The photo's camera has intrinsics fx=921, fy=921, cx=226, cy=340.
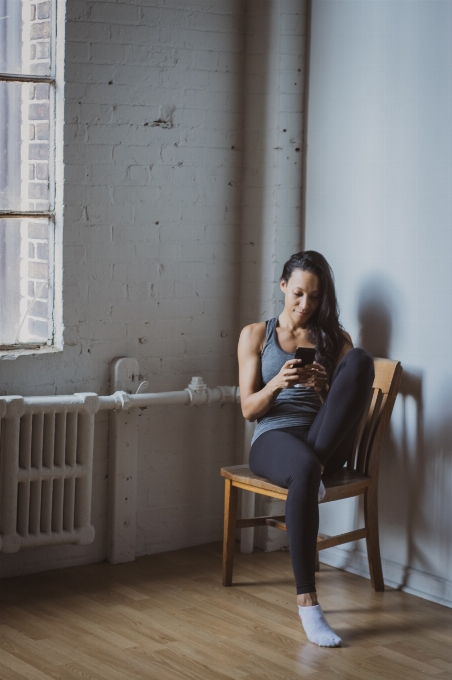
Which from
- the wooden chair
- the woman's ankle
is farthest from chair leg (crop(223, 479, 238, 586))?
the woman's ankle

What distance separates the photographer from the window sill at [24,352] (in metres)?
3.37

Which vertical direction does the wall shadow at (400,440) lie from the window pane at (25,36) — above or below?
below

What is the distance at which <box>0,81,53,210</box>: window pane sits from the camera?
337 centimetres

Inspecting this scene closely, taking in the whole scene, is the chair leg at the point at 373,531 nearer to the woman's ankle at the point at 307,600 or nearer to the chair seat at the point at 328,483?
the chair seat at the point at 328,483

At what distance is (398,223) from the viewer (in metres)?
3.41

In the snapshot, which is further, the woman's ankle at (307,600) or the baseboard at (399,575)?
the baseboard at (399,575)

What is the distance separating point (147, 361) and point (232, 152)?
95 centimetres

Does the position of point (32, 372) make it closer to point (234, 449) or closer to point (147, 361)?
point (147, 361)

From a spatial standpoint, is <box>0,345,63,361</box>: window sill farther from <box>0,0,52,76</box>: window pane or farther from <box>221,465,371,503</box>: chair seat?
<box>0,0,52,76</box>: window pane

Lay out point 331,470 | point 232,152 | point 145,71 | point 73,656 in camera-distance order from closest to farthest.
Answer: point 73,656 < point 331,470 < point 145,71 < point 232,152

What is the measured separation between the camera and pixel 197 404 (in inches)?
149

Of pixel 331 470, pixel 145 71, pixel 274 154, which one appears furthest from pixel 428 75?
pixel 331 470

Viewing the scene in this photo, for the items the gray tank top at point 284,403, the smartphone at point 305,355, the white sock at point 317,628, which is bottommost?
the white sock at point 317,628

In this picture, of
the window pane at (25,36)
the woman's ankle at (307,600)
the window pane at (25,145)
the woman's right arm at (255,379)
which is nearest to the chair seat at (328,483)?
the woman's right arm at (255,379)
